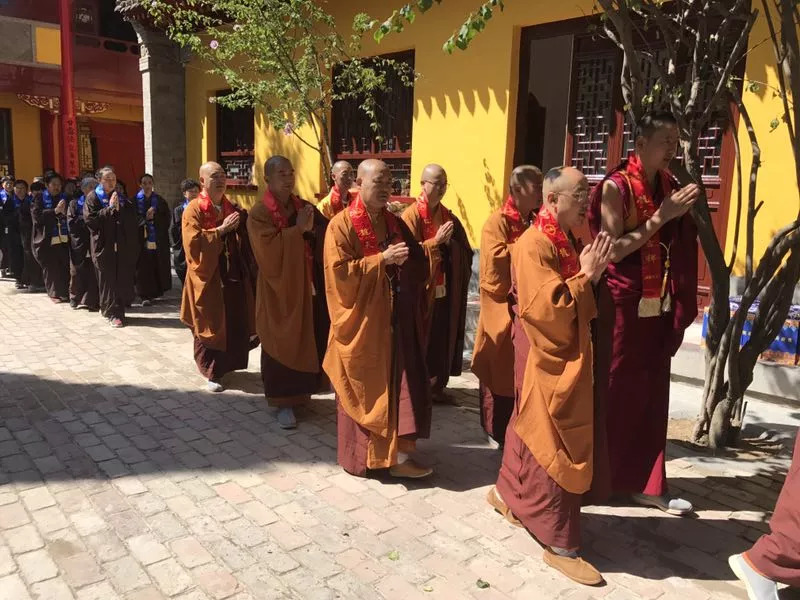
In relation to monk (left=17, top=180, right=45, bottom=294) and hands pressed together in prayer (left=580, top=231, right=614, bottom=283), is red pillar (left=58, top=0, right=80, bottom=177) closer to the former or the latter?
monk (left=17, top=180, right=45, bottom=294)

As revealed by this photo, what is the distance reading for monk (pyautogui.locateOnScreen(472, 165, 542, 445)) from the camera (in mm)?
4148

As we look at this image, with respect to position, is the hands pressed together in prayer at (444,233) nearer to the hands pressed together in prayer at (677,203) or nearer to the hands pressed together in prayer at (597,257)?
the hands pressed together in prayer at (677,203)

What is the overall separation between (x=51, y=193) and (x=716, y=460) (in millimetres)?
9037

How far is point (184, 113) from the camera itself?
13.0 m

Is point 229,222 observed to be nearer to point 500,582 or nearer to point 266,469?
point 266,469

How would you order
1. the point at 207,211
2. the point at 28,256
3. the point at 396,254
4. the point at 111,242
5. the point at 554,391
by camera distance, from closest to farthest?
the point at 554,391, the point at 396,254, the point at 207,211, the point at 111,242, the point at 28,256

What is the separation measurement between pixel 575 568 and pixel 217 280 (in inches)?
142

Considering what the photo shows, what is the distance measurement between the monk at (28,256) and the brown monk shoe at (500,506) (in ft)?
29.7

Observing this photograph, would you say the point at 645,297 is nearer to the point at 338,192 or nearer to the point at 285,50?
the point at 338,192

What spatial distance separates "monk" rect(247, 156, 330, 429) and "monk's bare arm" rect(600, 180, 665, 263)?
6.93ft

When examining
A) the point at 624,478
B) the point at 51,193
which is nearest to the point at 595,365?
the point at 624,478

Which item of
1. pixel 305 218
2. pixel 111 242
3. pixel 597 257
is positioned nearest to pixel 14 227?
pixel 111 242

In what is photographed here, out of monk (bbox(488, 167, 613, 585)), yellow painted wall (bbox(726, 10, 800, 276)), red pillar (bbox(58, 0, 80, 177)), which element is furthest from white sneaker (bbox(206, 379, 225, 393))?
red pillar (bbox(58, 0, 80, 177))

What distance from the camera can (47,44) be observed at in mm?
15711
